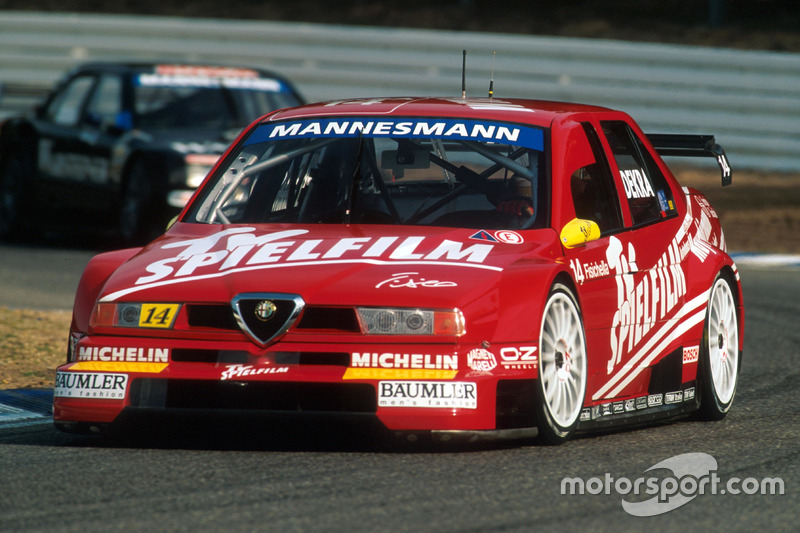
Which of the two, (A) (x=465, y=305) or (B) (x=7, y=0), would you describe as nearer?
(A) (x=465, y=305)

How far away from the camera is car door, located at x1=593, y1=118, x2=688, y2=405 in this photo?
6660 millimetres

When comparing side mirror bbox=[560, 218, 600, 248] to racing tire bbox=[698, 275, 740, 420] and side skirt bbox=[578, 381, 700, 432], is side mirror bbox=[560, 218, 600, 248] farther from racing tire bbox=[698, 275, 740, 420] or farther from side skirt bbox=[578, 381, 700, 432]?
racing tire bbox=[698, 275, 740, 420]

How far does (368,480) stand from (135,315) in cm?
116

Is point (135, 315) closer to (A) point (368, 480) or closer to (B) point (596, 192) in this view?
(A) point (368, 480)

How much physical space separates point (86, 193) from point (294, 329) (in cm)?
1004

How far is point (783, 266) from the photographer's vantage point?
1543 centimetres

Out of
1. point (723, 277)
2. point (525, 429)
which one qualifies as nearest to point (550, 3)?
point (723, 277)

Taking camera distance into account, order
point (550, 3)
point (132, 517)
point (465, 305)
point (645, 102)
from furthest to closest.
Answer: point (550, 3)
point (645, 102)
point (465, 305)
point (132, 517)

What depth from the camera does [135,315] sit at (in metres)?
5.86

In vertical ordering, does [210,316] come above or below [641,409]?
above

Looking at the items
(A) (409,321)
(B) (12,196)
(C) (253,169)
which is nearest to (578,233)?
(A) (409,321)

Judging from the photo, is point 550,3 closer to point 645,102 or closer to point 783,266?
point 645,102

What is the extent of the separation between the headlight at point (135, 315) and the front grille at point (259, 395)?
8.5 inches

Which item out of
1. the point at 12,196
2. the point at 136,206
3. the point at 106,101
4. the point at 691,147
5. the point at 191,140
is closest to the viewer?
the point at 691,147
